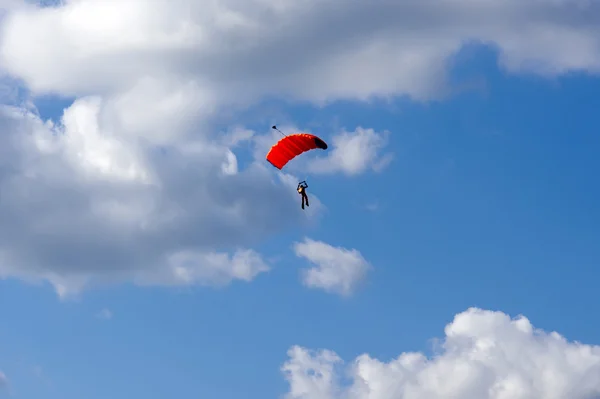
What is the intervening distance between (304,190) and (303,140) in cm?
716

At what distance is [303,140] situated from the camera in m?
111

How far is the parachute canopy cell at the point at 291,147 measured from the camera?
110062 millimetres

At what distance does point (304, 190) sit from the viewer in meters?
114

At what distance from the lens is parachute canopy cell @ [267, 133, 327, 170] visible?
110 metres

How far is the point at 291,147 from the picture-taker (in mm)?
112000

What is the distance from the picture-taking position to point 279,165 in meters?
113

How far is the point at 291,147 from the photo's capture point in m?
112

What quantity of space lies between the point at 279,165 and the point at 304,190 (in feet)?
15.0

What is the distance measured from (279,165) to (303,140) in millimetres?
5112

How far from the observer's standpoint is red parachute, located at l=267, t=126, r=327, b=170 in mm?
110062

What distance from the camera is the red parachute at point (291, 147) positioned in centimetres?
11006
